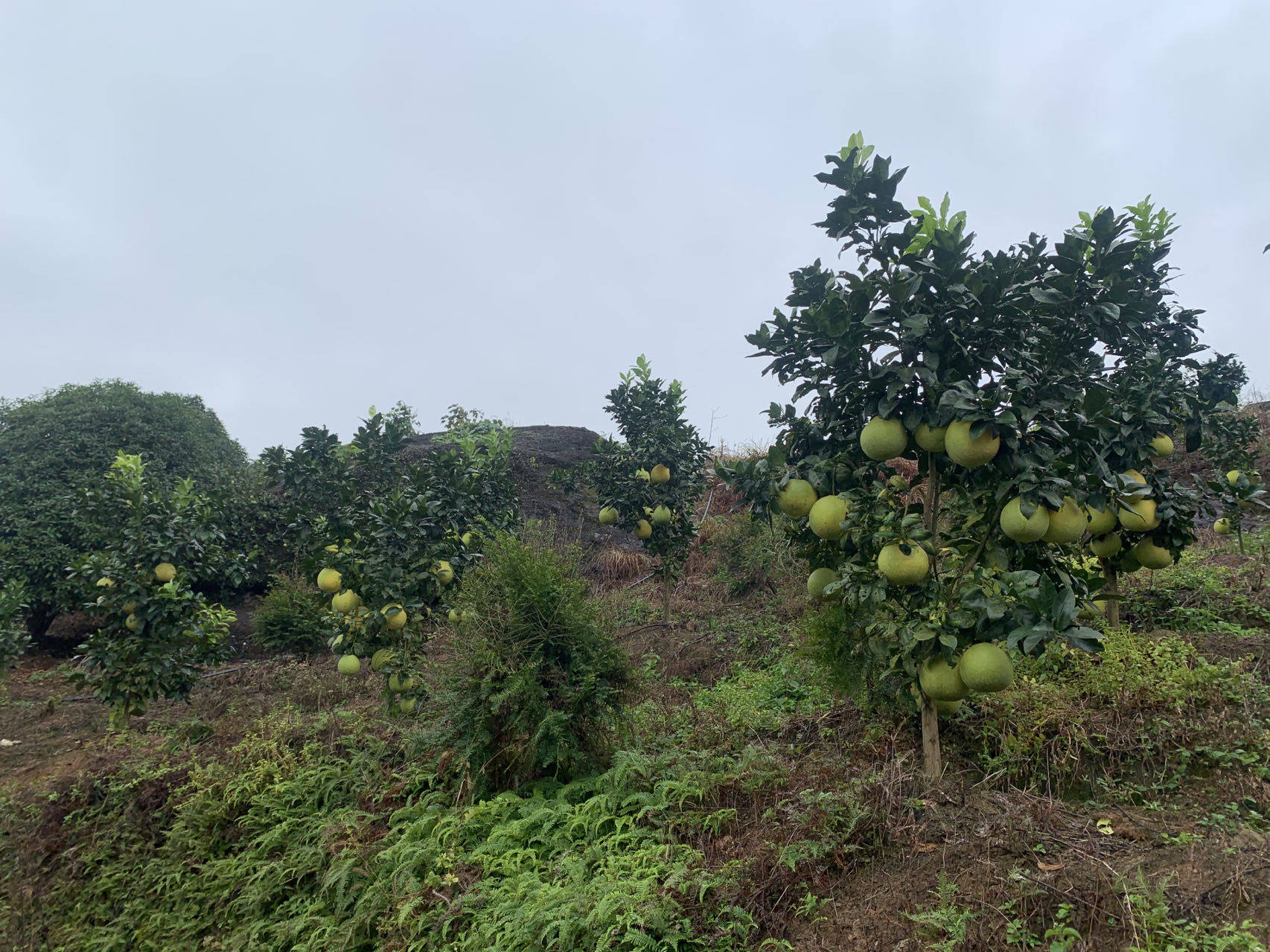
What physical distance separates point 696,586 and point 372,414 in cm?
759

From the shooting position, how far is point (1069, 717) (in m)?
3.88

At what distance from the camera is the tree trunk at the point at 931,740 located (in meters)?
3.61

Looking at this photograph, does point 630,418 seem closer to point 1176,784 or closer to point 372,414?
point 372,414

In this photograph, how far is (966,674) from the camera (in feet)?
9.37

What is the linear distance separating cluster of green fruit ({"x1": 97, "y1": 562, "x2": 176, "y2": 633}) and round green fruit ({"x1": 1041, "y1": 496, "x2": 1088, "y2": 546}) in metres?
7.61

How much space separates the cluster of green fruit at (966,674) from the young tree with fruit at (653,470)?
6211 millimetres

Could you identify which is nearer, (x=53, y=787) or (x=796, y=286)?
(x=796, y=286)

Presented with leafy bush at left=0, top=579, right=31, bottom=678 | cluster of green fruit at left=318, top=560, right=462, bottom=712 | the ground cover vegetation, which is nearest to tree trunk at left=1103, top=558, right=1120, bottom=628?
the ground cover vegetation

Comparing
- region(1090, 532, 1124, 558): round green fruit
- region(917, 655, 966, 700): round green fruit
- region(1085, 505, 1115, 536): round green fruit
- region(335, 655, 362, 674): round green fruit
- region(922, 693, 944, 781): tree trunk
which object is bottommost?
region(922, 693, 944, 781): tree trunk

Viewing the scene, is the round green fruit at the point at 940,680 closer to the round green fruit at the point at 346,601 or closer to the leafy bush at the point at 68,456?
the round green fruit at the point at 346,601

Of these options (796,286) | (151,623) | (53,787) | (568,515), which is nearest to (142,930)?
(53,787)

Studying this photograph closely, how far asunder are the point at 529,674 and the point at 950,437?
9.50 ft

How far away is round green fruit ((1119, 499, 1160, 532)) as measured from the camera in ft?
13.4

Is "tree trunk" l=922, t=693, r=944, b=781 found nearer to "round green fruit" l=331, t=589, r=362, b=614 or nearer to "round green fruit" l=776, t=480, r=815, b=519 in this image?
"round green fruit" l=776, t=480, r=815, b=519
